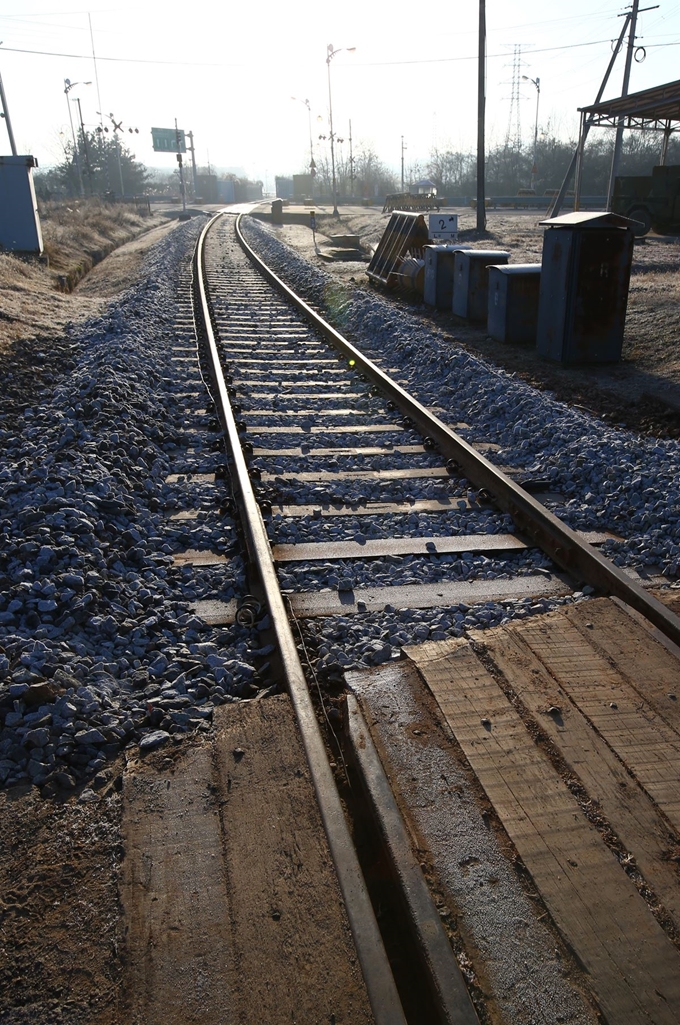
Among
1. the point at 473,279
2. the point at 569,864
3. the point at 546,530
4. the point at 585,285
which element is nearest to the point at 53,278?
the point at 473,279

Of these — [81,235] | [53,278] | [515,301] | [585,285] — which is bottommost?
[53,278]

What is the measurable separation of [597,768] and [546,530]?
76.6 inches

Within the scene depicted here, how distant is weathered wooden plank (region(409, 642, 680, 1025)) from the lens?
6.21 feet

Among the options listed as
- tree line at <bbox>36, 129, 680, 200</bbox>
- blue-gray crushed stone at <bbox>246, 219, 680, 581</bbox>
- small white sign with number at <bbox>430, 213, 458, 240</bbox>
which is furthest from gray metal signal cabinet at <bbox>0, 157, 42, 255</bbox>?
tree line at <bbox>36, 129, 680, 200</bbox>

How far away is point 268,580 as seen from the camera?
375 cm

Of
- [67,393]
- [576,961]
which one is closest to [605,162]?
[67,393]

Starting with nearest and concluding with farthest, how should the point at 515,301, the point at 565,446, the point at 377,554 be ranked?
the point at 377,554, the point at 565,446, the point at 515,301

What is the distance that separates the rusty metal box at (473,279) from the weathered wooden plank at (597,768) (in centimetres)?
900

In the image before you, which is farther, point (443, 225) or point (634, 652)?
point (443, 225)

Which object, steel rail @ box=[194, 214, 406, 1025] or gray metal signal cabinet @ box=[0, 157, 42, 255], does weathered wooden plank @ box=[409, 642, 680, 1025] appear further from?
gray metal signal cabinet @ box=[0, 157, 42, 255]

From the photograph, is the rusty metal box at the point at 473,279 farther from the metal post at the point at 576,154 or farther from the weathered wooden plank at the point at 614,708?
the metal post at the point at 576,154

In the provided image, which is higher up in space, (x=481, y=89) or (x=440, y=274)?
(x=481, y=89)

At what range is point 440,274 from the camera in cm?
1284

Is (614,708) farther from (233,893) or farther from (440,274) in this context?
(440,274)
